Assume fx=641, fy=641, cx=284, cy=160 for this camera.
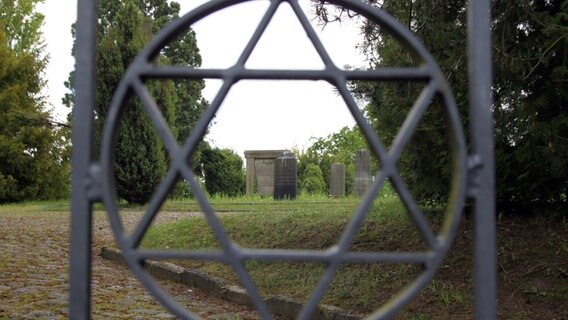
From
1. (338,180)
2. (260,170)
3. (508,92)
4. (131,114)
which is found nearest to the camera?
(508,92)

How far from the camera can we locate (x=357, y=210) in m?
1.42

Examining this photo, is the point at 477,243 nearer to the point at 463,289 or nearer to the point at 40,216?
the point at 463,289

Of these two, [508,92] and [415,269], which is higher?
[508,92]

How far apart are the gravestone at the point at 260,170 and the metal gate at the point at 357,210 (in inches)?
649

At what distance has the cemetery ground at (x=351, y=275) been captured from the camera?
4.05m

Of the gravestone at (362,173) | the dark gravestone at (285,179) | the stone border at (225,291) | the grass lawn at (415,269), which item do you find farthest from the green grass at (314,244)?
the gravestone at (362,173)

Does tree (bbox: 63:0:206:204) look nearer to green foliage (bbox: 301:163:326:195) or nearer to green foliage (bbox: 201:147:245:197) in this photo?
green foliage (bbox: 201:147:245:197)

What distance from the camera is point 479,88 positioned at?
1.45m

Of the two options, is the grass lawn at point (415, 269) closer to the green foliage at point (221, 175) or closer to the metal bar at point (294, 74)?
the metal bar at point (294, 74)

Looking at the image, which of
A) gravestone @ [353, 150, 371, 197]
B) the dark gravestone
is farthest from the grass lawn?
gravestone @ [353, 150, 371, 197]

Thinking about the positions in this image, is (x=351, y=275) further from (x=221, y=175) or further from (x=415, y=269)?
(x=221, y=175)

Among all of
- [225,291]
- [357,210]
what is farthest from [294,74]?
[225,291]

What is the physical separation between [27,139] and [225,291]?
54.0 feet

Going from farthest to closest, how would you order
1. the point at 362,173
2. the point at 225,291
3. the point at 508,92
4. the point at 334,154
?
the point at 334,154 < the point at 362,173 < the point at 225,291 < the point at 508,92
